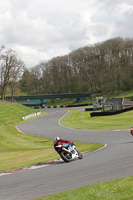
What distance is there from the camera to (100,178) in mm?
9633

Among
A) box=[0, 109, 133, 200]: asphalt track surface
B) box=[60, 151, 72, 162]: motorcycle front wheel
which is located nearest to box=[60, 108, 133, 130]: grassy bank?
box=[60, 151, 72, 162]: motorcycle front wheel

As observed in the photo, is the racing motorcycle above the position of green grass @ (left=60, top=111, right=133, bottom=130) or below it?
above

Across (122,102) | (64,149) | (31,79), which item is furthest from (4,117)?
(31,79)

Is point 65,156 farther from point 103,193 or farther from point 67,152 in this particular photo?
point 103,193

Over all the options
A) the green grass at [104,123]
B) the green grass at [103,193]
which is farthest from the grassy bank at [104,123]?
the green grass at [103,193]

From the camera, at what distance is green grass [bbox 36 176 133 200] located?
278 inches

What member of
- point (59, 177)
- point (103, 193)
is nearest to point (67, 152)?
point (59, 177)

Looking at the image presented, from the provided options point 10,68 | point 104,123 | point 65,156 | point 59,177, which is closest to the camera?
point 59,177

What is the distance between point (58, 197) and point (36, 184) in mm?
2108

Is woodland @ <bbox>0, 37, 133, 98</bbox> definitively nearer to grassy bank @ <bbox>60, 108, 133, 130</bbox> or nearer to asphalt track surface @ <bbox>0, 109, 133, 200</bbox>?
grassy bank @ <bbox>60, 108, 133, 130</bbox>

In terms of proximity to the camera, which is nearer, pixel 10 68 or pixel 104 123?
pixel 104 123

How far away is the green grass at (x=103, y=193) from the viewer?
7055 millimetres

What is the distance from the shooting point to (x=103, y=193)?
24.4ft

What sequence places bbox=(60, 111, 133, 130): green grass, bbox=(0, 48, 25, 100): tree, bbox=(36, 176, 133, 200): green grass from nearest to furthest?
bbox=(36, 176, 133, 200): green grass → bbox=(60, 111, 133, 130): green grass → bbox=(0, 48, 25, 100): tree
